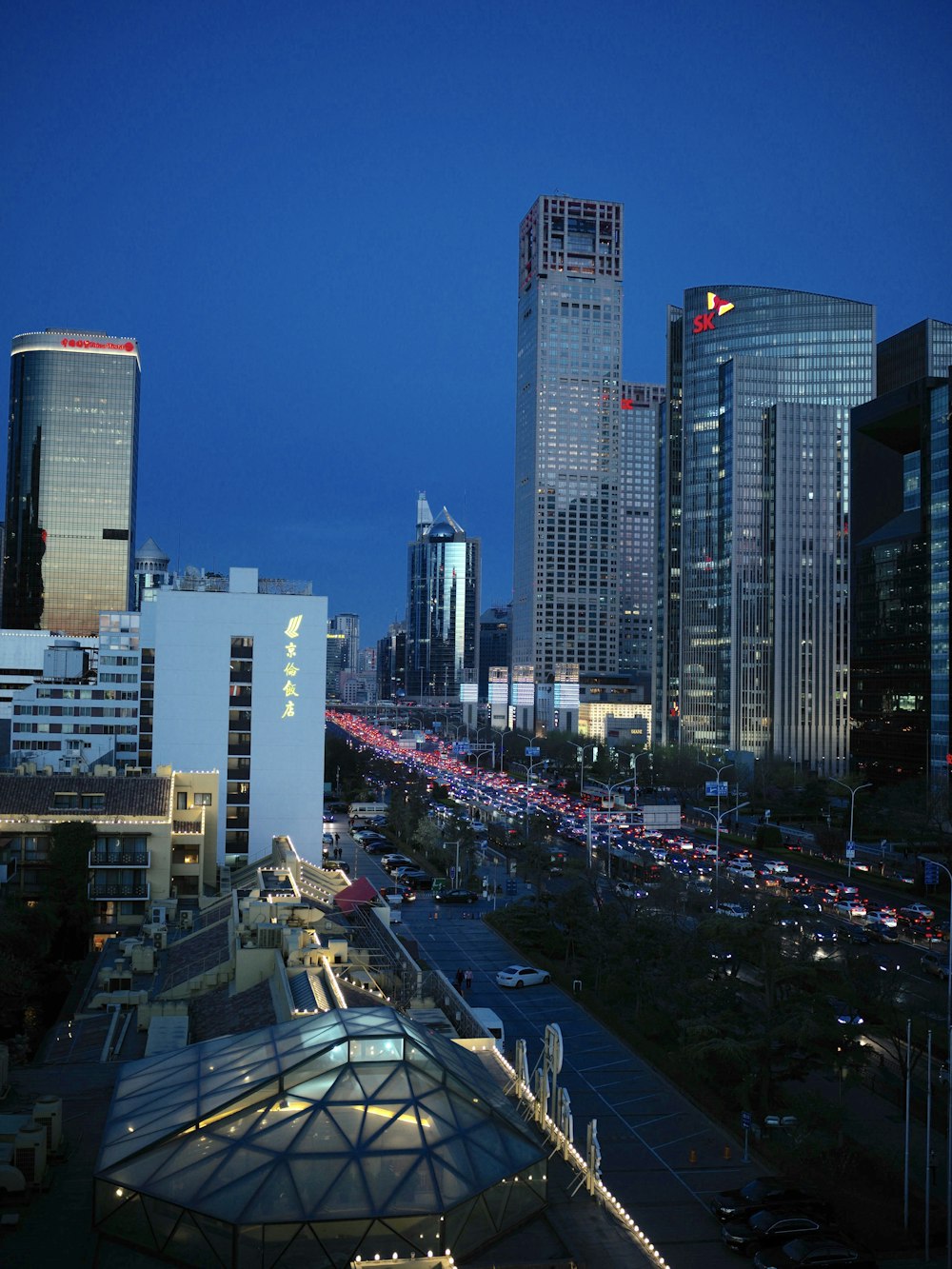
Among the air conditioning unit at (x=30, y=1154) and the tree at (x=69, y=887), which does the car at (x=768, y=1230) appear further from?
the tree at (x=69, y=887)

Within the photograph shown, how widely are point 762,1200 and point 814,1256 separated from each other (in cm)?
180

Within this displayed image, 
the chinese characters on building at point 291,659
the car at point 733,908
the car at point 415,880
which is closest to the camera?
the car at point 733,908

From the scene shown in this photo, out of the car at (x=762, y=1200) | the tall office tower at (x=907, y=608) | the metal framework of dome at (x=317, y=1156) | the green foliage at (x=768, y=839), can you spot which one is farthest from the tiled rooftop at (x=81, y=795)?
the tall office tower at (x=907, y=608)

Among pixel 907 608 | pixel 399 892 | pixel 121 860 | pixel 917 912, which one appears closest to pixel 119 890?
pixel 121 860

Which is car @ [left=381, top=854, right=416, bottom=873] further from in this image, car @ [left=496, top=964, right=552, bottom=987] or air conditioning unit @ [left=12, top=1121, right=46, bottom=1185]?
air conditioning unit @ [left=12, top=1121, right=46, bottom=1185]

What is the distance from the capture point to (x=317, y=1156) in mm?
15625

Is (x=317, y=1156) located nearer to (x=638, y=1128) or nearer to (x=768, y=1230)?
(x=768, y=1230)

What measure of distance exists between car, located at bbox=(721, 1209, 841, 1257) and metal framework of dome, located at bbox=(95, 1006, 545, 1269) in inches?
276

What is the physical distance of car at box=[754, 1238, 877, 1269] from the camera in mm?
20859

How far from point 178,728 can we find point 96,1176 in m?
46.2

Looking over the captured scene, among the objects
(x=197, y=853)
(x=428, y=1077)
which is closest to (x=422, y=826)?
(x=197, y=853)

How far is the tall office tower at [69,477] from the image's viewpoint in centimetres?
17912

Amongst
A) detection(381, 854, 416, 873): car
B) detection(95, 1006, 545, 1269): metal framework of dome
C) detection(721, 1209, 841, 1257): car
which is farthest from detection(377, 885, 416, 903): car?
detection(95, 1006, 545, 1269): metal framework of dome

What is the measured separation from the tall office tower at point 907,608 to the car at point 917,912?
34.3 meters
